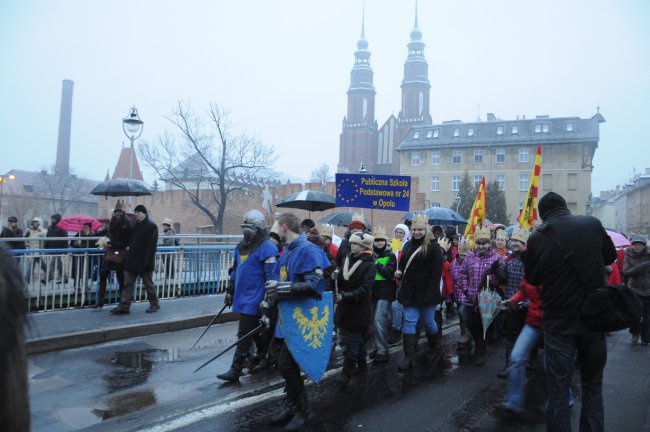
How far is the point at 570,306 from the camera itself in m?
3.69

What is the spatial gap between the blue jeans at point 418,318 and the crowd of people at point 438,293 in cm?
1

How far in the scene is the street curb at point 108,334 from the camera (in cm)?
695

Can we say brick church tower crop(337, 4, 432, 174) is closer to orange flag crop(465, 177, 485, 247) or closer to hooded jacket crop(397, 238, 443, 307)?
orange flag crop(465, 177, 485, 247)

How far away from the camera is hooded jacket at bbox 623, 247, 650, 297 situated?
859cm

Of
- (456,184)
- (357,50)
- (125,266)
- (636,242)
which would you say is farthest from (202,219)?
(357,50)

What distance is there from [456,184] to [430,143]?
6.33 metres

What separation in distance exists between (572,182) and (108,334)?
190ft

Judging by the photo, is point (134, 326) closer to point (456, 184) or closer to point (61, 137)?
point (456, 184)

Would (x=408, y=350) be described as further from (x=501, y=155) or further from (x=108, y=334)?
(x=501, y=155)

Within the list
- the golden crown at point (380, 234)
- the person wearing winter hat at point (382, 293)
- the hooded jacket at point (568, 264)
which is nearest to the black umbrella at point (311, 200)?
the golden crown at point (380, 234)

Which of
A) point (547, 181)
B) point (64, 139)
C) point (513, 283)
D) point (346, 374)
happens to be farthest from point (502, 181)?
point (64, 139)

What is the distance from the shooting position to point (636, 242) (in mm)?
8867

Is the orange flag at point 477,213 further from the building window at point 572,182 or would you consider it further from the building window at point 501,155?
the building window at point 501,155

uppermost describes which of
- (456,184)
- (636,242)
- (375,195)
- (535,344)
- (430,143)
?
(430,143)
